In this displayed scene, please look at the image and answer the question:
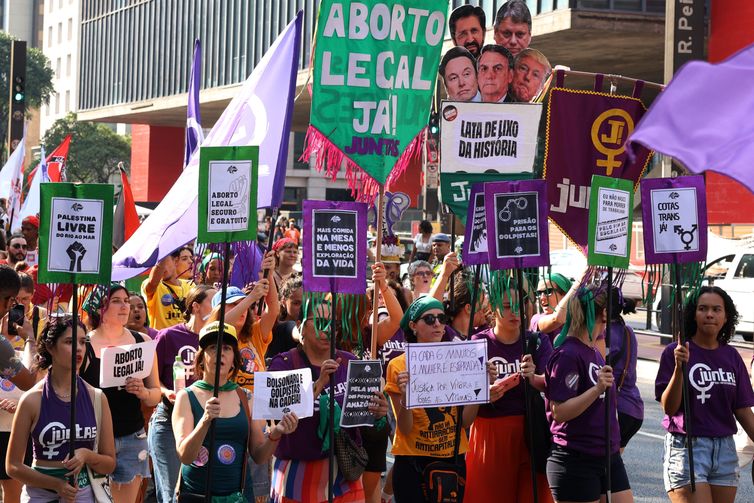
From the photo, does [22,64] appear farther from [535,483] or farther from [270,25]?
[270,25]

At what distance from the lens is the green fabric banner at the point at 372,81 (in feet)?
24.3

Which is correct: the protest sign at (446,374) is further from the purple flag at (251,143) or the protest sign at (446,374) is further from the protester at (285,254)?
the protester at (285,254)

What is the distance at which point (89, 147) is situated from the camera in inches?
3155

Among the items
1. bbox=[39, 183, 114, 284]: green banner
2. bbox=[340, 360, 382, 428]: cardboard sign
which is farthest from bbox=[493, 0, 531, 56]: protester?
bbox=[39, 183, 114, 284]: green banner

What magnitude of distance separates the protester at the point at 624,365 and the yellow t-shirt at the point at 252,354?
7.10ft

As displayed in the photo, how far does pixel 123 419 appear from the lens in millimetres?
7438

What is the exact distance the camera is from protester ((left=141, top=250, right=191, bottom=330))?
9.63 meters

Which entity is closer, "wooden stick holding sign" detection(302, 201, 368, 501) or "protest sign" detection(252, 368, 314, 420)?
"protest sign" detection(252, 368, 314, 420)

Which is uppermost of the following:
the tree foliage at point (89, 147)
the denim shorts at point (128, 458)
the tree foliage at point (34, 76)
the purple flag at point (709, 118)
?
the tree foliage at point (34, 76)

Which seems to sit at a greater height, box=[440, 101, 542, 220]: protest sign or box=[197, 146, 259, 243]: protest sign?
box=[440, 101, 542, 220]: protest sign

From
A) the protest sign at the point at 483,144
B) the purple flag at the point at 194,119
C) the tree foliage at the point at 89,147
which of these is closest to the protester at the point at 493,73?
the protest sign at the point at 483,144

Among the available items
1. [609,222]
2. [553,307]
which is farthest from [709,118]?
[553,307]

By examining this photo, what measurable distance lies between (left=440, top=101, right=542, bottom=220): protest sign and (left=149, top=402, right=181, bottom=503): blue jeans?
213 cm

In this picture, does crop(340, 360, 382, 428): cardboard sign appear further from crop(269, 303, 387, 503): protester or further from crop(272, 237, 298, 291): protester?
crop(272, 237, 298, 291): protester
